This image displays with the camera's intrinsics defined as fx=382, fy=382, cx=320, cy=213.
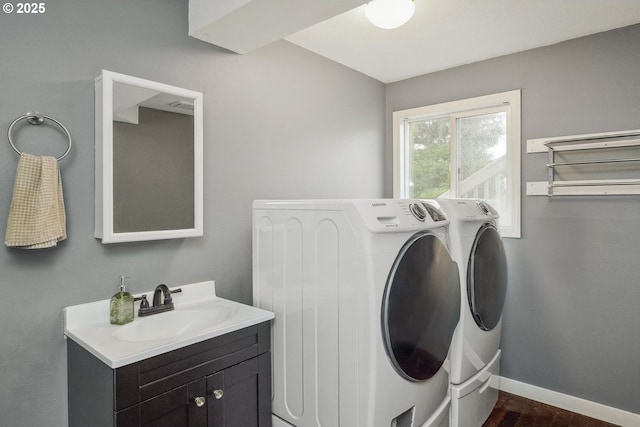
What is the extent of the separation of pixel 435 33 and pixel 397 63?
53 cm

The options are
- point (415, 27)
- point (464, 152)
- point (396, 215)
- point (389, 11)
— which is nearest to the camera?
point (396, 215)

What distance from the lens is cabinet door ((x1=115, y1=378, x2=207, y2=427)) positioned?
1.24m

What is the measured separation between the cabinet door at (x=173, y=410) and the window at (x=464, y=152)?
7.36ft

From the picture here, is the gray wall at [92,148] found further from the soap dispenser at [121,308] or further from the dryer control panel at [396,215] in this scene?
the dryer control panel at [396,215]

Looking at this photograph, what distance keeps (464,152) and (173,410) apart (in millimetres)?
2623

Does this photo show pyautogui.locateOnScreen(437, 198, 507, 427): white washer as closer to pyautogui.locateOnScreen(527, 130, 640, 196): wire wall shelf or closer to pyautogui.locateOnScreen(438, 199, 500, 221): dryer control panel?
pyautogui.locateOnScreen(438, 199, 500, 221): dryer control panel

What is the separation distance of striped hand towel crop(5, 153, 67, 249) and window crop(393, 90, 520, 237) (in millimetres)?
2475

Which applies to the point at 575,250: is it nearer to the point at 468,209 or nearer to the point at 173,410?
the point at 468,209

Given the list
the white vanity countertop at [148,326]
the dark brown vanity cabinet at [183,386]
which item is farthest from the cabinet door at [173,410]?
the white vanity countertop at [148,326]

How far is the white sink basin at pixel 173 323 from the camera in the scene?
1.56 meters

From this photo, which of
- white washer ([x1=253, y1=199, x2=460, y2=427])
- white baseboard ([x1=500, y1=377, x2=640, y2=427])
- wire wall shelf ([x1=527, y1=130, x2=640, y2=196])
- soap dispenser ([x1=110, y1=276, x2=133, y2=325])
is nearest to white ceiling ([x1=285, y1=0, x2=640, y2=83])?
wire wall shelf ([x1=527, y1=130, x2=640, y2=196])

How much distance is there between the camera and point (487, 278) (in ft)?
6.90

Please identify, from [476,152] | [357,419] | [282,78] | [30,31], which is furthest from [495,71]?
[30,31]

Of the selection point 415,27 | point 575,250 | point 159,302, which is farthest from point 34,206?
point 575,250
